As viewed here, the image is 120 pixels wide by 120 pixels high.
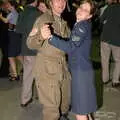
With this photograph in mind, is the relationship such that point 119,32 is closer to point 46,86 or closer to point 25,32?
point 25,32

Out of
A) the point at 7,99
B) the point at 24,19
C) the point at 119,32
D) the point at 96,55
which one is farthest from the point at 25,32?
the point at 96,55

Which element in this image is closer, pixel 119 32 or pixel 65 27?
pixel 65 27

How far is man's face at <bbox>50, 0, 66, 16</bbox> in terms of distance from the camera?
184 inches

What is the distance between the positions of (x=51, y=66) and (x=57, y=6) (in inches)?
28.4

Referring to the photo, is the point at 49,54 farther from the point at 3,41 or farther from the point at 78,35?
the point at 3,41

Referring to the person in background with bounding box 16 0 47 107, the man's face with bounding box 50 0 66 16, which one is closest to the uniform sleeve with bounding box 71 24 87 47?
the man's face with bounding box 50 0 66 16

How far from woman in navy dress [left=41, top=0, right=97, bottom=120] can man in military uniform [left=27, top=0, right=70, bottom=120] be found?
130 mm

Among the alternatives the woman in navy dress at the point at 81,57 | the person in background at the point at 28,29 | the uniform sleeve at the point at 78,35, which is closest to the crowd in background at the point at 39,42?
the person in background at the point at 28,29

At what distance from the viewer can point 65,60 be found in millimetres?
4852

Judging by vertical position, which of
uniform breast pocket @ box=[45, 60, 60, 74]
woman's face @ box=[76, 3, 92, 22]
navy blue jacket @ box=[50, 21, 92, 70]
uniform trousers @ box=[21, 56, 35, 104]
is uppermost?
woman's face @ box=[76, 3, 92, 22]

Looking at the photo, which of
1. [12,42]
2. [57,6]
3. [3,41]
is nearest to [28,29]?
[57,6]

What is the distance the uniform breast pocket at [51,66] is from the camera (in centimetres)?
473

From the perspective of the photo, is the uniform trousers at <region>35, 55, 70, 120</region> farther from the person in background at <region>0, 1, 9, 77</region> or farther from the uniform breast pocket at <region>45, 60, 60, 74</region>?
the person in background at <region>0, 1, 9, 77</region>

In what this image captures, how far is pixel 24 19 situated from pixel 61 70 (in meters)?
1.86
